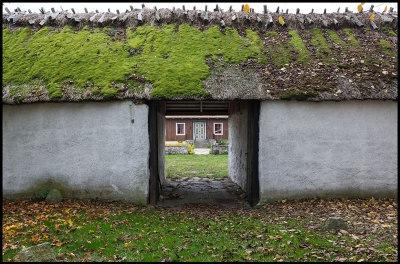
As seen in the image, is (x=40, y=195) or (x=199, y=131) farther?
(x=199, y=131)

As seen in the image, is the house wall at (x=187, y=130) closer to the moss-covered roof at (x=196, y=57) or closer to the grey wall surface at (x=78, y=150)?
the moss-covered roof at (x=196, y=57)

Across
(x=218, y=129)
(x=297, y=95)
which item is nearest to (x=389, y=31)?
(x=297, y=95)

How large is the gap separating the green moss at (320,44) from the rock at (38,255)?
25.6 feet

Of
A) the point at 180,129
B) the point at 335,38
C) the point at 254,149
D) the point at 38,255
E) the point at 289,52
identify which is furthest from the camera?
the point at 180,129

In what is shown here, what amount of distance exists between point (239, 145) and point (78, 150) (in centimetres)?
569

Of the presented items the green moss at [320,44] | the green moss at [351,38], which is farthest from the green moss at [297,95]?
the green moss at [351,38]

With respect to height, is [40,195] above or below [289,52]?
below

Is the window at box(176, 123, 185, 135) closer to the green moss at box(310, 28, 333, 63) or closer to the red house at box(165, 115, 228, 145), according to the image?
the red house at box(165, 115, 228, 145)

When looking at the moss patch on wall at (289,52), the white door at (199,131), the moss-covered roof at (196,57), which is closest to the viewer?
the moss-covered roof at (196,57)

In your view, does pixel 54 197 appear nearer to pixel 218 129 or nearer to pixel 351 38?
pixel 351 38

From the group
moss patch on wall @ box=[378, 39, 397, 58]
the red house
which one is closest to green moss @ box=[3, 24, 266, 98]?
moss patch on wall @ box=[378, 39, 397, 58]

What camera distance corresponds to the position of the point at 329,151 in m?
7.18

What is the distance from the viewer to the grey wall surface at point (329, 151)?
7.14 m

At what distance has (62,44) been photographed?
28.1ft
